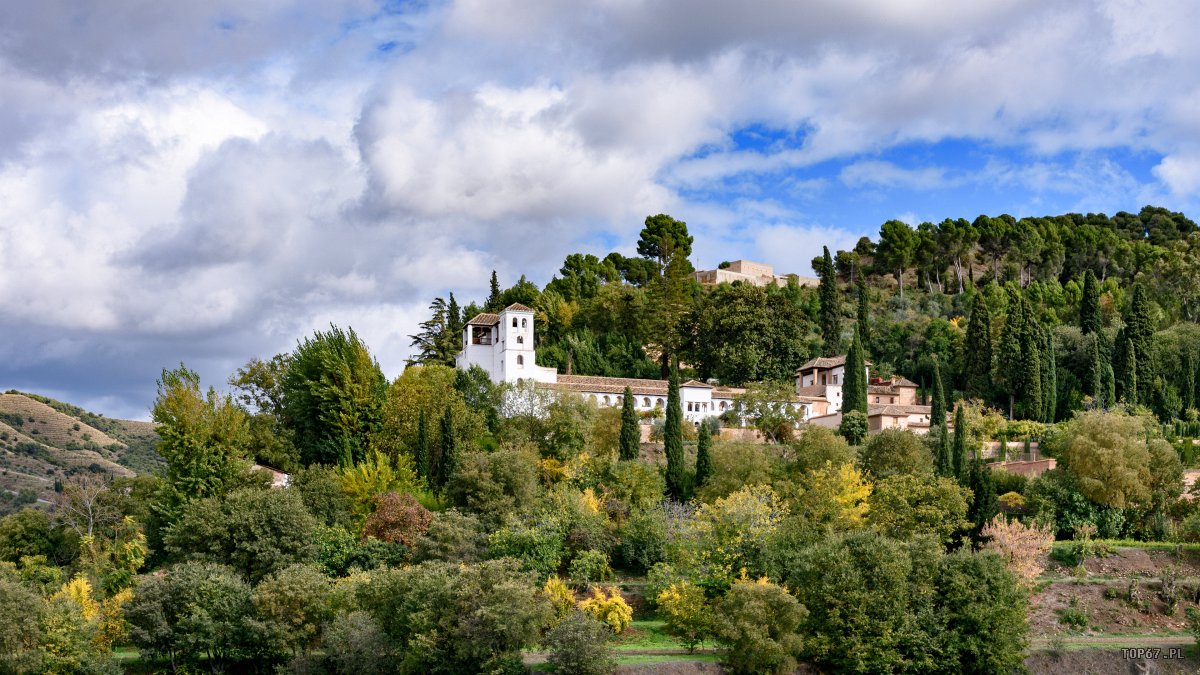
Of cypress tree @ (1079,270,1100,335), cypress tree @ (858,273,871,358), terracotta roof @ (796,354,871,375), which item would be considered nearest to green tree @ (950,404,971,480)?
terracotta roof @ (796,354,871,375)

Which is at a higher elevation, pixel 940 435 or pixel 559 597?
pixel 940 435

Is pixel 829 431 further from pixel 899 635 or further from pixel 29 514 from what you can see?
pixel 29 514

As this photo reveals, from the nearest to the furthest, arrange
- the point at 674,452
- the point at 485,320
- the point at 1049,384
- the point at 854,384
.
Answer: the point at 674,452 → the point at 854,384 → the point at 1049,384 → the point at 485,320

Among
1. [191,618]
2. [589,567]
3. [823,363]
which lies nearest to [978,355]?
[823,363]

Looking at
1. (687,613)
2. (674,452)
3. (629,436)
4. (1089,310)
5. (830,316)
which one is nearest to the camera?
(687,613)

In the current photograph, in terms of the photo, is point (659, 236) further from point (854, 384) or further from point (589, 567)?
point (589, 567)

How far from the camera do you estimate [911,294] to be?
301 feet

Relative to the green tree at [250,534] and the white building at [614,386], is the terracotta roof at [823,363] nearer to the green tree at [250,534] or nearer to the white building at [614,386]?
the white building at [614,386]

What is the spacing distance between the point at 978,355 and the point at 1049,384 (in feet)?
15.0

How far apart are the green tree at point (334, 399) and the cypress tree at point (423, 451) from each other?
253 cm

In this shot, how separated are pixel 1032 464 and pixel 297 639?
33.0 meters

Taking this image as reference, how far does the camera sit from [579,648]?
34.2 metres

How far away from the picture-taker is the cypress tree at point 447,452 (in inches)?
2005

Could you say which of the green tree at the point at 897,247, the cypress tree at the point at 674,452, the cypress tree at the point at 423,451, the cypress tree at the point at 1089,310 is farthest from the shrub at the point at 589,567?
the green tree at the point at 897,247
